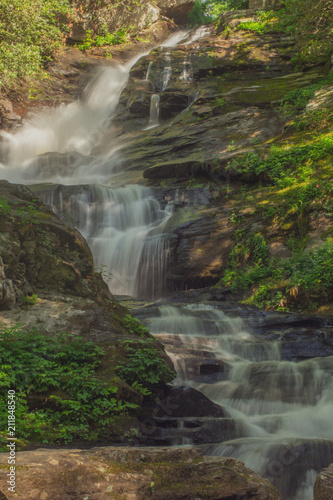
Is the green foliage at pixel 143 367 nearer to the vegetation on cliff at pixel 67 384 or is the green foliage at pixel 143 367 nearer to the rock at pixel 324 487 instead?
the vegetation on cliff at pixel 67 384

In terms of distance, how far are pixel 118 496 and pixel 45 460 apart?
1.70ft

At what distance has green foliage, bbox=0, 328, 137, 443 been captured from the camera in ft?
14.2

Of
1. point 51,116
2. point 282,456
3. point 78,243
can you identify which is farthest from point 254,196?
point 51,116

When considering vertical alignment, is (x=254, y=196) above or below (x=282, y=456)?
above

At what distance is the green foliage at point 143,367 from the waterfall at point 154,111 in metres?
19.4

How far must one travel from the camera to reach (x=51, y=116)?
27172mm

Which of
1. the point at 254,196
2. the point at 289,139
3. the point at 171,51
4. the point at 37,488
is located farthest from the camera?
the point at 171,51

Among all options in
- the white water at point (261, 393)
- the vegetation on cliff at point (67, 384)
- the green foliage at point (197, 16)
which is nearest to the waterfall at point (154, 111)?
the white water at point (261, 393)

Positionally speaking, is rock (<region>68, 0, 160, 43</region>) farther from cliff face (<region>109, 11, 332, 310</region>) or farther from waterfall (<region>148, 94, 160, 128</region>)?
waterfall (<region>148, 94, 160, 128</region>)

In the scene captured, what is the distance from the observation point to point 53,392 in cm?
480

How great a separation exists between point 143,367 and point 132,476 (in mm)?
2802

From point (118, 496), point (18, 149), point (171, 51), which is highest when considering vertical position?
point (171, 51)

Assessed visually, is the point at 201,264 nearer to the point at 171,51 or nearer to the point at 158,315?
the point at 158,315

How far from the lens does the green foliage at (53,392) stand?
14.2 feet
